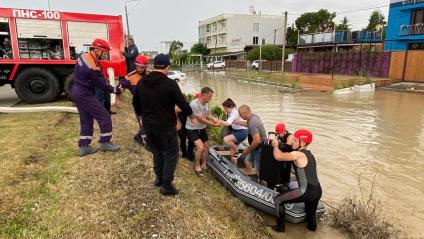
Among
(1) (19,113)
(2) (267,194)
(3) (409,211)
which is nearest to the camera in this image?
(2) (267,194)

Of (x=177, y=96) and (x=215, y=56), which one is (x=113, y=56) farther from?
(x=215, y=56)

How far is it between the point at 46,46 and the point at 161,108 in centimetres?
668

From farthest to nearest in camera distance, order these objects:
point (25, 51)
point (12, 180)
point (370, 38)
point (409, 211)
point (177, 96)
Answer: point (370, 38)
point (25, 51)
point (409, 211)
point (12, 180)
point (177, 96)

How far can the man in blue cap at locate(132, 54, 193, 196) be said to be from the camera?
3764 millimetres

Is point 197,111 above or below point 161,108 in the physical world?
below

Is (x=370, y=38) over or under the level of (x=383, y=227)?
over

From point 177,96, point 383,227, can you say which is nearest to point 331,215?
point 383,227

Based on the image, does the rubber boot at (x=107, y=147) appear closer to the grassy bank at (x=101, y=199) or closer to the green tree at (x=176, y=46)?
the grassy bank at (x=101, y=199)

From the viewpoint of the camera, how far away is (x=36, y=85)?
8.89 meters

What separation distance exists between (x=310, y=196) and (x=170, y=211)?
1771mm

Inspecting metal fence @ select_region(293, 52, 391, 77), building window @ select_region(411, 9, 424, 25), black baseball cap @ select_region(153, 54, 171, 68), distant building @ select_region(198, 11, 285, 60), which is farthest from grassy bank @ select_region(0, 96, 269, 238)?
distant building @ select_region(198, 11, 285, 60)

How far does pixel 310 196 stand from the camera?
165 inches

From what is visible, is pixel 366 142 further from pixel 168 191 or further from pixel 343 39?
pixel 343 39

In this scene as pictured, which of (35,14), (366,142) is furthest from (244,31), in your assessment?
(35,14)
